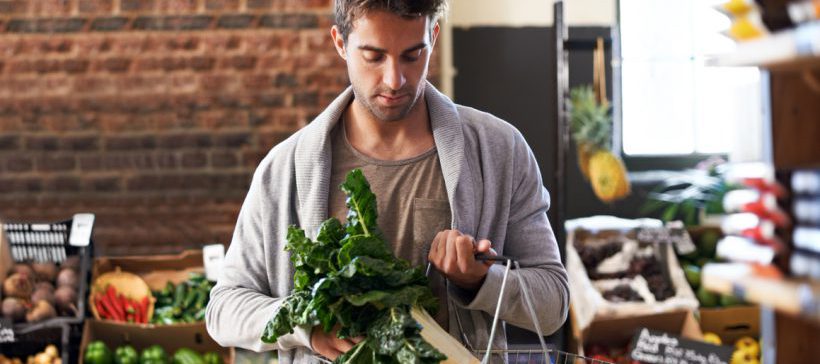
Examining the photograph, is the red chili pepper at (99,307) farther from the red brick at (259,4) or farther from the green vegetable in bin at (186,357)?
the red brick at (259,4)

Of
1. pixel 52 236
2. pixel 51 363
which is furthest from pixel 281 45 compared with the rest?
pixel 51 363

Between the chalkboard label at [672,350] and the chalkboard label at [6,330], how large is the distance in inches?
95.0

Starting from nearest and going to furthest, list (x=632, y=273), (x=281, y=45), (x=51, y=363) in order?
(x=51, y=363) → (x=632, y=273) → (x=281, y=45)

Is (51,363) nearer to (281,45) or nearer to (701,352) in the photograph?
(281,45)

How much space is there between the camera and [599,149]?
4.73 meters

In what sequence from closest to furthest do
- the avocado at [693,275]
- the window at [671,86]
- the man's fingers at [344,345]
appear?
the man's fingers at [344,345], the avocado at [693,275], the window at [671,86]

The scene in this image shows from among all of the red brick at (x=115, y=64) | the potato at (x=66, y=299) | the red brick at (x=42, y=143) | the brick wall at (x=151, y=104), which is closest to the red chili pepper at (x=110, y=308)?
the potato at (x=66, y=299)

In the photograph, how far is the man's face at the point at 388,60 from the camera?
190 cm

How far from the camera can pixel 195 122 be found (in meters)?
5.07

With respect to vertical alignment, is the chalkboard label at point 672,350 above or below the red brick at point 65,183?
below

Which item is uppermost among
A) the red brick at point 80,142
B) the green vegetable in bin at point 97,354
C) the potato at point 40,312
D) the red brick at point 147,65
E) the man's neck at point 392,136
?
the red brick at point 147,65

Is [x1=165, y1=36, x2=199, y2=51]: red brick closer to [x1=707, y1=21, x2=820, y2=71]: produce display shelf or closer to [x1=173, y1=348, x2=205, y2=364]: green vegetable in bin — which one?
[x1=173, y1=348, x2=205, y2=364]: green vegetable in bin

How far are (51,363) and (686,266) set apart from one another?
108 inches

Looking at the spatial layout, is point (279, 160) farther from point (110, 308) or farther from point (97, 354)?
point (110, 308)
